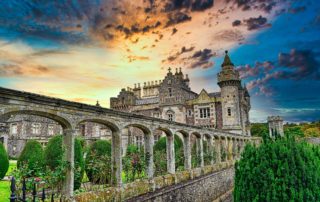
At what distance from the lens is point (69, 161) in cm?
689

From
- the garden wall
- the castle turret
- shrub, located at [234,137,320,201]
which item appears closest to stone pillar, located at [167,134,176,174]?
the garden wall

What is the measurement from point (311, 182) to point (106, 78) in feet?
43.0

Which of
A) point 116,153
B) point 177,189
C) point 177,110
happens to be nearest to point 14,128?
point 177,110

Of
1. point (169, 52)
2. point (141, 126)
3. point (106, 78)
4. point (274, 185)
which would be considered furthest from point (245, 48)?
point (274, 185)

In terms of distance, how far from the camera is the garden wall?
793 cm

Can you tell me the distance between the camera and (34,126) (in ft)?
116

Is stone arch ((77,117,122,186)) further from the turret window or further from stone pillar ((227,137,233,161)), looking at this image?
the turret window

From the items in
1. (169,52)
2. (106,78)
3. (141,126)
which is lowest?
(141,126)

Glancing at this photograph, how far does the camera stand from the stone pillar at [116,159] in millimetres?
8344

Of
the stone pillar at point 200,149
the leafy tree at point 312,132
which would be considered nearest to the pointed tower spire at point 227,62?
the stone pillar at point 200,149

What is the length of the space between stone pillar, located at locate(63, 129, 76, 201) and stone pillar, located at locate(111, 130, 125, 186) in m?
1.80

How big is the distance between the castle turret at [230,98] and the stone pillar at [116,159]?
2299cm

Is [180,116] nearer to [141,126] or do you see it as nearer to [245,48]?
[245,48]

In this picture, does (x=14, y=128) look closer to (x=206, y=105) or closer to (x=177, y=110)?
(x=177, y=110)
